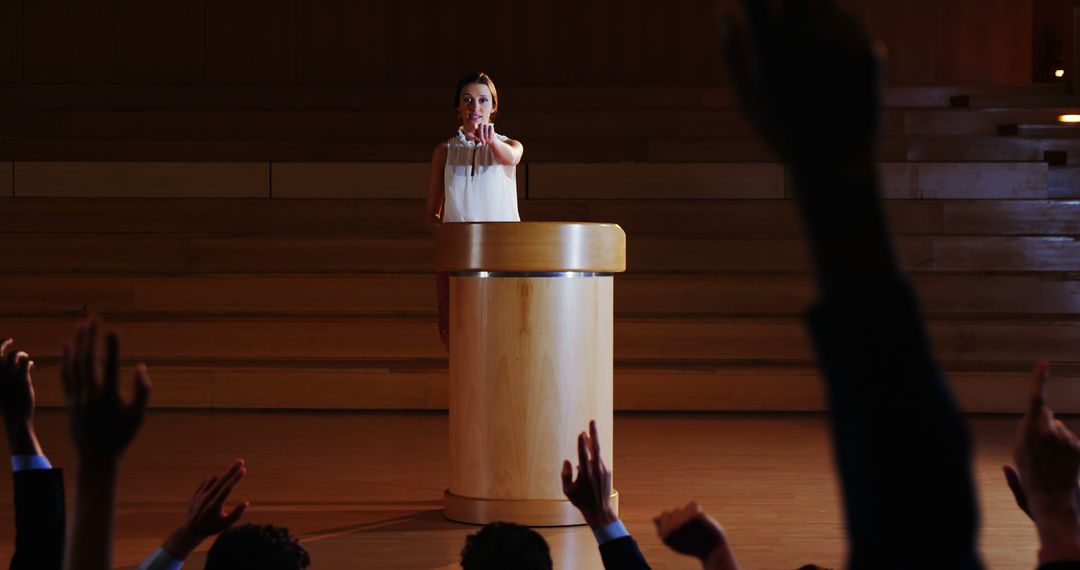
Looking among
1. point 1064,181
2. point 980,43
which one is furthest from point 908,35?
point 1064,181

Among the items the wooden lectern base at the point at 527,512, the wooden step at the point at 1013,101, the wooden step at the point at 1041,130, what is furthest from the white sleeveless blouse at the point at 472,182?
the wooden step at the point at 1013,101

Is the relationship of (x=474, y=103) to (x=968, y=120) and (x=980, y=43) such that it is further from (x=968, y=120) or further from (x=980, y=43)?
(x=980, y=43)

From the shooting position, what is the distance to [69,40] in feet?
24.6

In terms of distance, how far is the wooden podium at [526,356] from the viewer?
9.43 ft

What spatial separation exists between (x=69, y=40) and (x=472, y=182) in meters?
5.14

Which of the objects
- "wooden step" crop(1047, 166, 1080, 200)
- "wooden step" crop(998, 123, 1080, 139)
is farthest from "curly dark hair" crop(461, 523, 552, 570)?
"wooden step" crop(998, 123, 1080, 139)

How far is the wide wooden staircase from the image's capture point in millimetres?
5180

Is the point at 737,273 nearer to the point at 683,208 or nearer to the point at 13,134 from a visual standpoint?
the point at 683,208

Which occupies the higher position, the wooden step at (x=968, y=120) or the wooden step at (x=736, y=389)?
the wooden step at (x=968, y=120)

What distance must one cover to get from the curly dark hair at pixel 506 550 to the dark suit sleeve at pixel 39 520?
0.43 meters

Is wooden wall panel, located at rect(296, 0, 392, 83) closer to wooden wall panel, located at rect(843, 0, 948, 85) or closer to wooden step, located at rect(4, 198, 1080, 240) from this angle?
wooden step, located at rect(4, 198, 1080, 240)

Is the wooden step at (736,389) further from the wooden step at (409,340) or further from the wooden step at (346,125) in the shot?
the wooden step at (346,125)

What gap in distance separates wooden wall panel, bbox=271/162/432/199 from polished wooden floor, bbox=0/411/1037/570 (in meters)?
1.22

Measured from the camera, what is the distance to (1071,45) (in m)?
6.90
